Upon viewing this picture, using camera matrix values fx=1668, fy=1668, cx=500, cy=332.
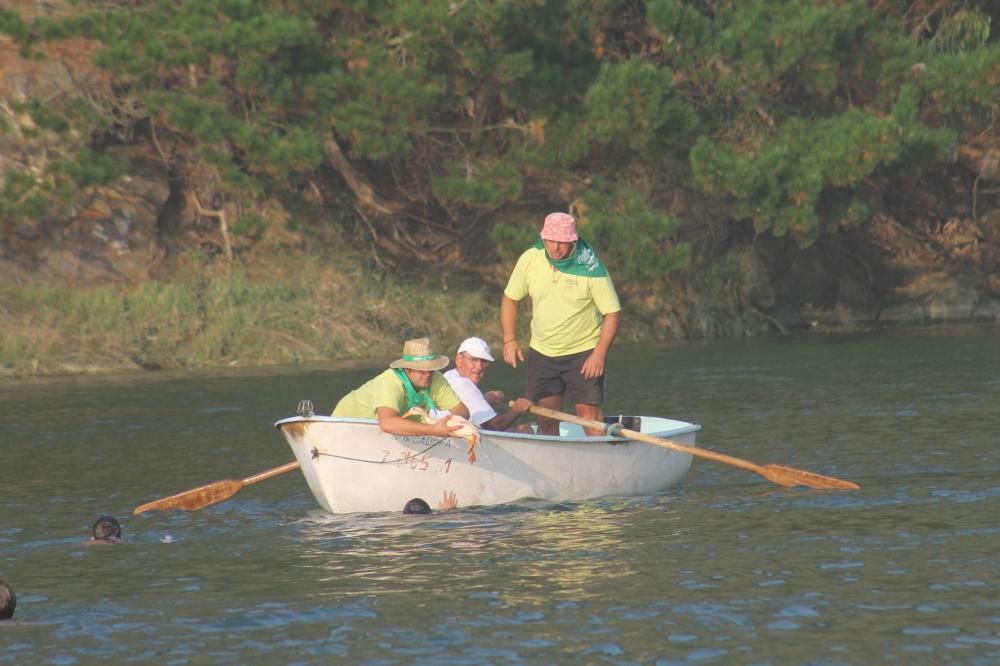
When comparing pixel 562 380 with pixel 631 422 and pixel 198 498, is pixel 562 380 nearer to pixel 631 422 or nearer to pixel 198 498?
pixel 631 422

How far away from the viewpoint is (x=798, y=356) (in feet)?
85.9

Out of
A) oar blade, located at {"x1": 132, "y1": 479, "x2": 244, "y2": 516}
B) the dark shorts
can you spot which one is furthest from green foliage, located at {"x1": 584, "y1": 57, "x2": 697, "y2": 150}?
oar blade, located at {"x1": 132, "y1": 479, "x2": 244, "y2": 516}

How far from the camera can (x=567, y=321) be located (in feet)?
41.5

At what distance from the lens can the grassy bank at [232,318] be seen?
26.8 m

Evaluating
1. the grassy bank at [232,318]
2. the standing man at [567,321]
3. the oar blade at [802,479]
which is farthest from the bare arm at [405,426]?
the grassy bank at [232,318]

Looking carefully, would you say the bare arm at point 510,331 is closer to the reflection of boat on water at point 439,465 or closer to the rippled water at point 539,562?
the reflection of boat on water at point 439,465

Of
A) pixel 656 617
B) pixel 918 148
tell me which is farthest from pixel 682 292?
pixel 656 617

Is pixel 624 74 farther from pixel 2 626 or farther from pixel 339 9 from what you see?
pixel 2 626

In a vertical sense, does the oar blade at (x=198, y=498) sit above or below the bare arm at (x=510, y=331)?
below

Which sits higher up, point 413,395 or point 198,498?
point 413,395

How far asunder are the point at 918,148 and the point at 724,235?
4967 mm

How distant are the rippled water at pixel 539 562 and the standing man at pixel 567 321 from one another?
3.33 feet

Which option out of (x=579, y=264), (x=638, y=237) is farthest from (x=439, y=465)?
(x=638, y=237)

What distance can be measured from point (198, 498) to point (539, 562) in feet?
11.4
